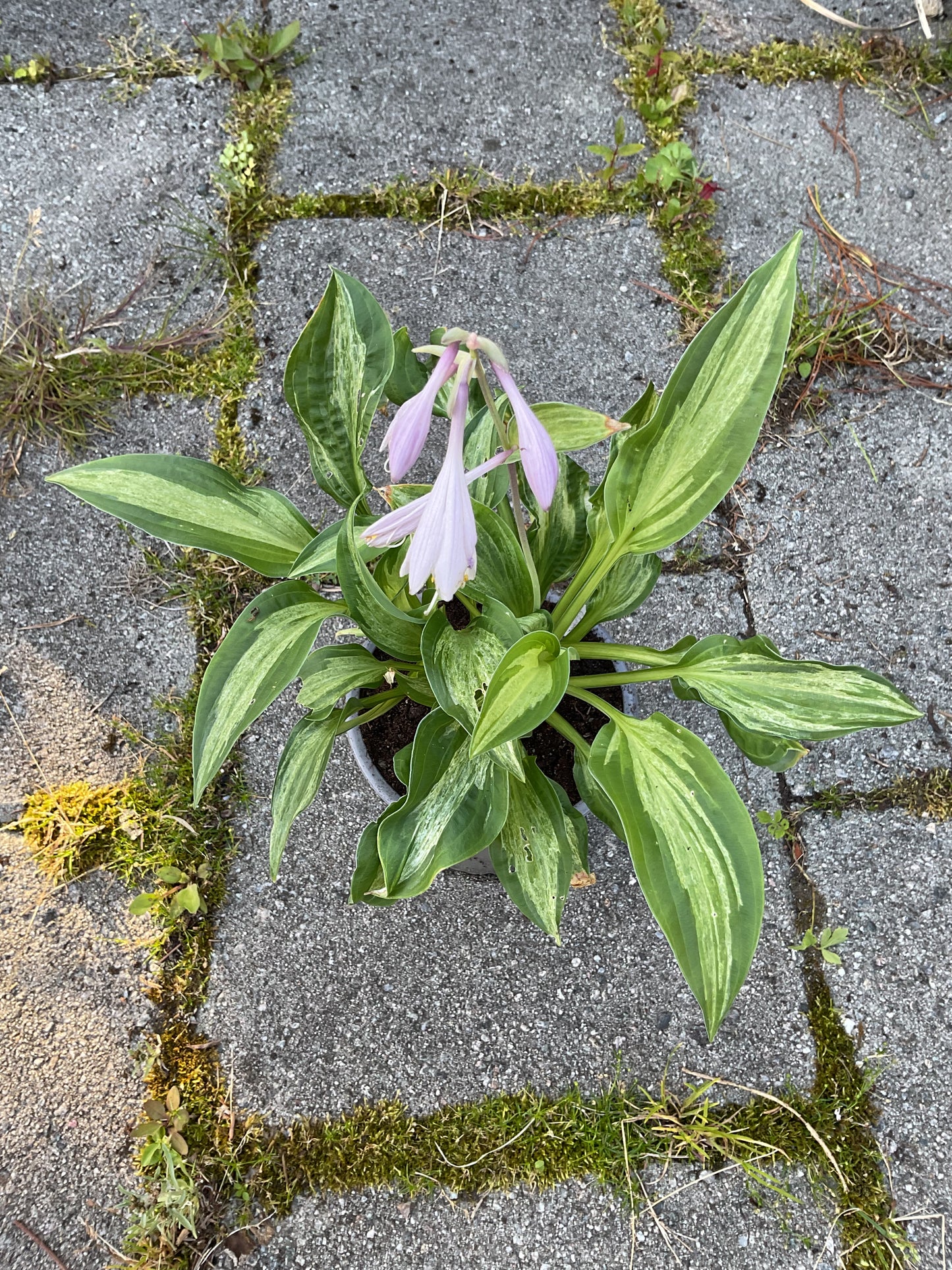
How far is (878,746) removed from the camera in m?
1.51

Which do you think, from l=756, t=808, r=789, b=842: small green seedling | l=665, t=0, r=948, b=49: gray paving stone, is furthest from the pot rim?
l=665, t=0, r=948, b=49: gray paving stone

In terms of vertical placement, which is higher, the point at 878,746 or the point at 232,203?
the point at 232,203

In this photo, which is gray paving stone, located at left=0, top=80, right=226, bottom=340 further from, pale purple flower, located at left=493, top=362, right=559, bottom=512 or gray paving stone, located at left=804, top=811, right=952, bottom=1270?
gray paving stone, located at left=804, top=811, right=952, bottom=1270

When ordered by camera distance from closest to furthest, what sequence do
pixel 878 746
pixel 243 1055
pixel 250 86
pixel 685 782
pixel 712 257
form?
pixel 685 782 < pixel 243 1055 < pixel 878 746 < pixel 712 257 < pixel 250 86

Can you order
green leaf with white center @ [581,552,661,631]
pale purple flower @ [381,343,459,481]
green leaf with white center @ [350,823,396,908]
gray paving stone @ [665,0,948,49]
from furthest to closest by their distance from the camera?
1. gray paving stone @ [665,0,948,49]
2. green leaf with white center @ [581,552,661,631]
3. green leaf with white center @ [350,823,396,908]
4. pale purple flower @ [381,343,459,481]

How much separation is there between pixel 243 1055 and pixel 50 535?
99 centimetres

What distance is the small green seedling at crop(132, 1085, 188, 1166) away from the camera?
1.31 m

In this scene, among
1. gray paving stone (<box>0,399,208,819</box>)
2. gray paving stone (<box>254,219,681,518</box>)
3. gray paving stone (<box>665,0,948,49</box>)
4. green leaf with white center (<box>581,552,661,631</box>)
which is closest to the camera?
green leaf with white center (<box>581,552,661,631</box>)

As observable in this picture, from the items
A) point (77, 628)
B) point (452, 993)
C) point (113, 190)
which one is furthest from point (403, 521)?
point (113, 190)

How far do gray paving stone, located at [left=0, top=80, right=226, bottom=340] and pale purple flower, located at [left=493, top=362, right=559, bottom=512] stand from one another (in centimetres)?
128

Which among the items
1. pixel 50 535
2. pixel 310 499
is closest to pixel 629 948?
pixel 310 499

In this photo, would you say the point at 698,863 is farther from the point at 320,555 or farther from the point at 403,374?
the point at 403,374

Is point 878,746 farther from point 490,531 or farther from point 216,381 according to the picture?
point 216,381

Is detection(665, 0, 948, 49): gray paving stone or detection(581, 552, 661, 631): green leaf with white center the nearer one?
detection(581, 552, 661, 631): green leaf with white center
